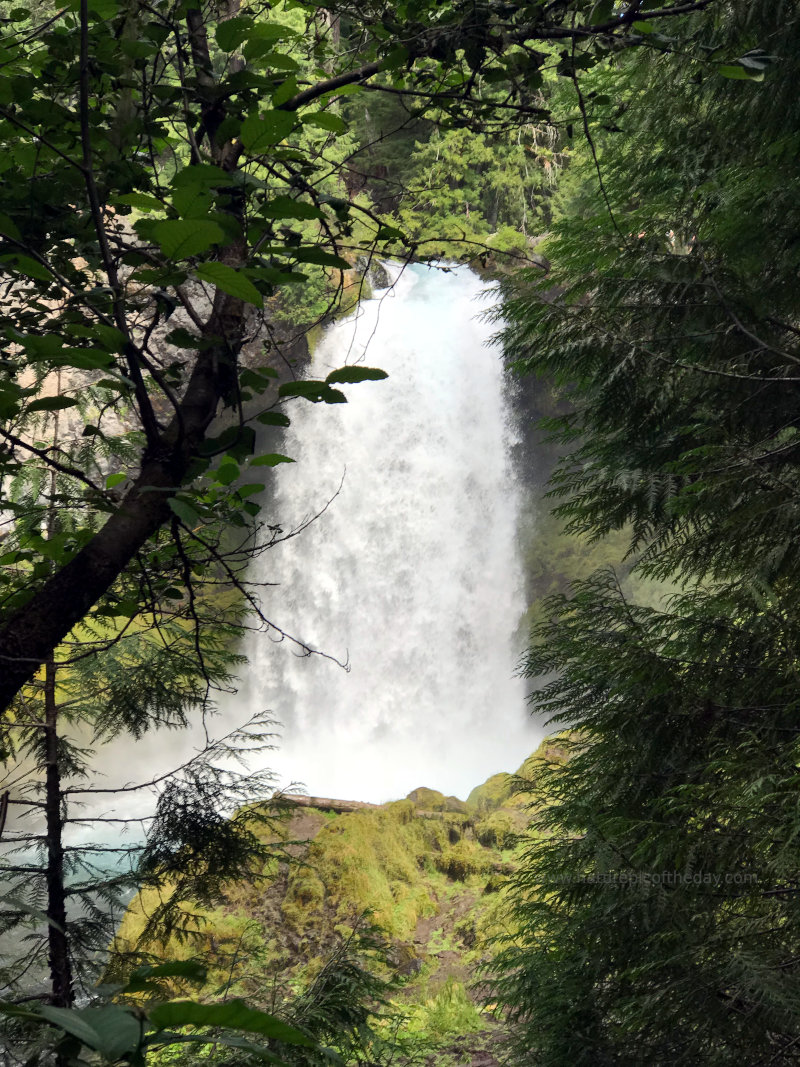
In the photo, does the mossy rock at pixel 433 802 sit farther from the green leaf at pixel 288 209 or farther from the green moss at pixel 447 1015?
the green leaf at pixel 288 209

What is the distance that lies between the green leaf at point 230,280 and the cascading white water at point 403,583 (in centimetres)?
1233

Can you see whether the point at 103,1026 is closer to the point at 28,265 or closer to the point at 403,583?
the point at 28,265

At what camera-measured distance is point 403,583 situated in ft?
44.1

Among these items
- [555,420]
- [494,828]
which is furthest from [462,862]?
[555,420]

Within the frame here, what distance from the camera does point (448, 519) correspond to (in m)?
13.7

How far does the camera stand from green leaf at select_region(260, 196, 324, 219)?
99cm

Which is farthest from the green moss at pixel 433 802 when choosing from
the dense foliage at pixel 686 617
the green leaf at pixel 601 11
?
the green leaf at pixel 601 11

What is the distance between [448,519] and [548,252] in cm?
1023

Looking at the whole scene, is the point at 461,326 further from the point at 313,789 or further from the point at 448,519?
the point at 313,789

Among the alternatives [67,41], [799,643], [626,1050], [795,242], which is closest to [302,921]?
[626,1050]

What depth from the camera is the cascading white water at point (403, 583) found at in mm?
13023

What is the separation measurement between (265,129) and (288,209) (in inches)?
4.2

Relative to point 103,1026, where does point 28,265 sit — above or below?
above

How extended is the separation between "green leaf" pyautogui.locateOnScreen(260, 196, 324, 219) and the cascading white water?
12196mm
